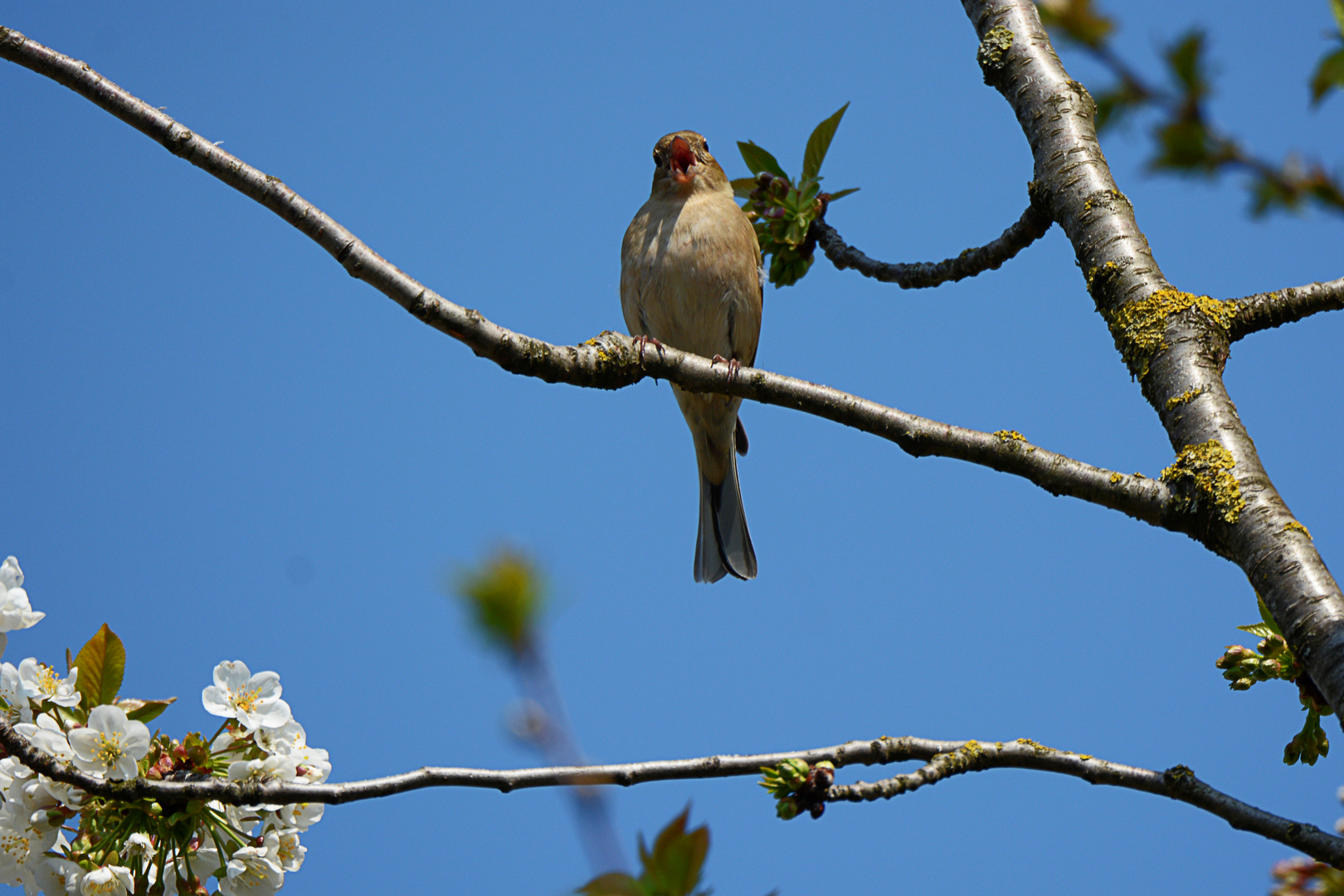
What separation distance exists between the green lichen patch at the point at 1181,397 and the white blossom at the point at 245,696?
2.72 m

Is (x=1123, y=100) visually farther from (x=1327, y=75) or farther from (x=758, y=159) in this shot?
(x=758, y=159)

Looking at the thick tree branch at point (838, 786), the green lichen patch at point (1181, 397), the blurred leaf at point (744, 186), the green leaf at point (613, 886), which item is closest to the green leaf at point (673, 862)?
the green leaf at point (613, 886)

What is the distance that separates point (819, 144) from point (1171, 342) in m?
2.48

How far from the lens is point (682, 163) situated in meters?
7.62

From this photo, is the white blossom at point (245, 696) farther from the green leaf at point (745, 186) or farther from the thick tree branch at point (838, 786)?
the green leaf at point (745, 186)

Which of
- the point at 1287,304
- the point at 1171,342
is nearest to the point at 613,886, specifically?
the point at 1171,342

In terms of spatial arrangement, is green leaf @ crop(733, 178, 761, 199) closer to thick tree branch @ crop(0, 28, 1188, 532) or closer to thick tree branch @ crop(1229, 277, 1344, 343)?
thick tree branch @ crop(0, 28, 1188, 532)

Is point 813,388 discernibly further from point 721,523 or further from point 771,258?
point 721,523

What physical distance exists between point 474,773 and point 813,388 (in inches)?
65.8

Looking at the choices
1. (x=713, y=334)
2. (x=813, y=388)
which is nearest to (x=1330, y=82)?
(x=813, y=388)

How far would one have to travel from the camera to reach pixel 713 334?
7.14 meters

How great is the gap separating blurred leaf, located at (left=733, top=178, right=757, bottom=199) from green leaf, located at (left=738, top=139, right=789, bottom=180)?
6 centimetres

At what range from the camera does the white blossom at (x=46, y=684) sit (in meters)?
2.56

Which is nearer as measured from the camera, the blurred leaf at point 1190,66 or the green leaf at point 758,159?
the blurred leaf at point 1190,66
